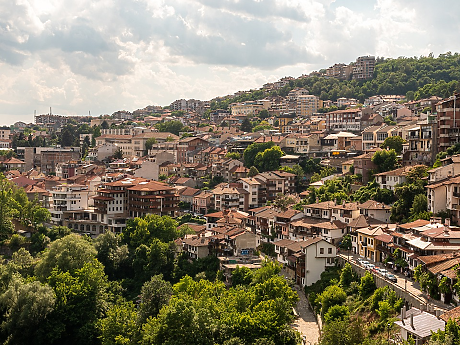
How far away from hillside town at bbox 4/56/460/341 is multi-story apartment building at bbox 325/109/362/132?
6.4 inches

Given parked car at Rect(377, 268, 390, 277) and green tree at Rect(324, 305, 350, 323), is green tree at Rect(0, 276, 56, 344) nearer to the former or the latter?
green tree at Rect(324, 305, 350, 323)

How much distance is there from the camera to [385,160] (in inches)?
1852

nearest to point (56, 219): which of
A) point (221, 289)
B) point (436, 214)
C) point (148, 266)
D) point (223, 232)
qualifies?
point (148, 266)

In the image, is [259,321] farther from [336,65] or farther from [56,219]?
[336,65]

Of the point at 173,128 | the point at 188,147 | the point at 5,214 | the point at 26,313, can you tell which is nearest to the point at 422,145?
the point at 26,313

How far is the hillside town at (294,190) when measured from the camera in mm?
34594

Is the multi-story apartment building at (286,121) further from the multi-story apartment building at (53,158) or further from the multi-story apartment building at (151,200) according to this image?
the multi-story apartment building at (151,200)

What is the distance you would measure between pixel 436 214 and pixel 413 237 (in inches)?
197

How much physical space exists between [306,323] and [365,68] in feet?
317

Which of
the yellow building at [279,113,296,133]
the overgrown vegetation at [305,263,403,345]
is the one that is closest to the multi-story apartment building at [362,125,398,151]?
the overgrown vegetation at [305,263,403,345]

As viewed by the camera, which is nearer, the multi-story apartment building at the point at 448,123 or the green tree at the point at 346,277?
the green tree at the point at 346,277

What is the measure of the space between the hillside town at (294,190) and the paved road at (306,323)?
1.92 metres

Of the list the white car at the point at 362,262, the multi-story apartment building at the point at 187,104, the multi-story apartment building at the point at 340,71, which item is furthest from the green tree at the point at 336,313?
the multi-story apartment building at the point at 187,104

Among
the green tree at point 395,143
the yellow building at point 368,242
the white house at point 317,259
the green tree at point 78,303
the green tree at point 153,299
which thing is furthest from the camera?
the green tree at point 395,143
